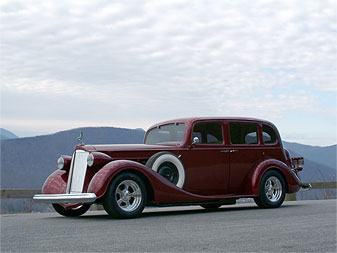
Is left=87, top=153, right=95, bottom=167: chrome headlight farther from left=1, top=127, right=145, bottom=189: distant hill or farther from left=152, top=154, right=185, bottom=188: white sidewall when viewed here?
left=1, top=127, right=145, bottom=189: distant hill

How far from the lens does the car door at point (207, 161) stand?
10338mm

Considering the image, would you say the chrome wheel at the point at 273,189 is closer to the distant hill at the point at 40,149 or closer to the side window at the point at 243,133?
the side window at the point at 243,133

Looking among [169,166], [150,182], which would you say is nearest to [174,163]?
[169,166]

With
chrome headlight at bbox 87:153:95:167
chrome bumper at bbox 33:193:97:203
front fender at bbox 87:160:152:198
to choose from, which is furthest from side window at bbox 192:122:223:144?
chrome bumper at bbox 33:193:97:203

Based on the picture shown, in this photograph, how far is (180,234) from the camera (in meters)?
6.82

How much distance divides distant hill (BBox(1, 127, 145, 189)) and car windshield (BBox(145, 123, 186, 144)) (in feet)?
314

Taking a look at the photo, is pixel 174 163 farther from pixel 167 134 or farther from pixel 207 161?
pixel 167 134

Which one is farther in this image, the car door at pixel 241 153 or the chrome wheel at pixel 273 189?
the chrome wheel at pixel 273 189

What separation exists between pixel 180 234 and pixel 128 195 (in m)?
2.54

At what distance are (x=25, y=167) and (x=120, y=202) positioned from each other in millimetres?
114539

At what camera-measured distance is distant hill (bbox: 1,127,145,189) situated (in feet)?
373

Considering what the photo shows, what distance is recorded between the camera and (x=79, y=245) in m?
6.03

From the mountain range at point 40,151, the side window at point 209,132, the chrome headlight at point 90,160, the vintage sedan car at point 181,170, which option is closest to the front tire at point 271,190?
the vintage sedan car at point 181,170

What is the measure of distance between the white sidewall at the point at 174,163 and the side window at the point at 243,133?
1549 millimetres
